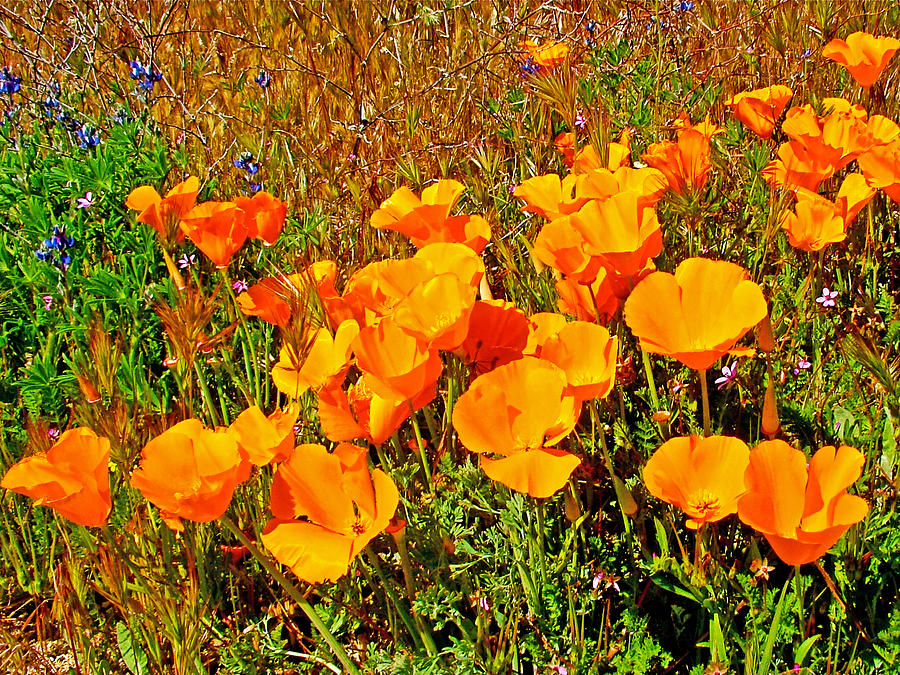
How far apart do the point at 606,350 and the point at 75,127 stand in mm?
2348

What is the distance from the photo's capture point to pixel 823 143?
1902 mm

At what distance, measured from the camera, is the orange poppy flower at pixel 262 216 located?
189 cm

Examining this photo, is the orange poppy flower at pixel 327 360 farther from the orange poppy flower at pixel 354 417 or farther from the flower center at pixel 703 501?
the flower center at pixel 703 501

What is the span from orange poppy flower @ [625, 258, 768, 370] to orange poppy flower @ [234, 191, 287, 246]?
0.91 metres

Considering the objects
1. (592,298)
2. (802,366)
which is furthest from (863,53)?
(592,298)

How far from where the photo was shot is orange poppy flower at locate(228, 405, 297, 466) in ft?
4.39

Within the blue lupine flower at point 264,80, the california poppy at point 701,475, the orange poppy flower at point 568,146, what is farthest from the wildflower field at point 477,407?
the blue lupine flower at point 264,80

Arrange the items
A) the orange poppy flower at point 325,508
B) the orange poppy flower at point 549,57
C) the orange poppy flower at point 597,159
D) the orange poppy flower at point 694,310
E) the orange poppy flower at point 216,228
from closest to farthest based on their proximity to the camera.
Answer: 1. the orange poppy flower at point 325,508
2. the orange poppy flower at point 694,310
3. the orange poppy flower at point 216,228
4. the orange poppy flower at point 597,159
5. the orange poppy flower at point 549,57

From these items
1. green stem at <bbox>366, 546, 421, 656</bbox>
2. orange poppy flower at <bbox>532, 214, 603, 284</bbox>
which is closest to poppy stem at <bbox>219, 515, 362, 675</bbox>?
green stem at <bbox>366, 546, 421, 656</bbox>

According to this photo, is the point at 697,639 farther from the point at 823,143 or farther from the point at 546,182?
the point at 823,143

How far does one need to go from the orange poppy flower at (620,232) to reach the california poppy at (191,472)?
0.70 meters

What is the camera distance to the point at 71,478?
1280mm

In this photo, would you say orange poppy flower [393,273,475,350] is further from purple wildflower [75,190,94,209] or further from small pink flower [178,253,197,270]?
purple wildflower [75,190,94,209]

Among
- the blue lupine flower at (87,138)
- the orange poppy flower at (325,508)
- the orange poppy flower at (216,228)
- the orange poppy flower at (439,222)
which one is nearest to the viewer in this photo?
the orange poppy flower at (325,508)
